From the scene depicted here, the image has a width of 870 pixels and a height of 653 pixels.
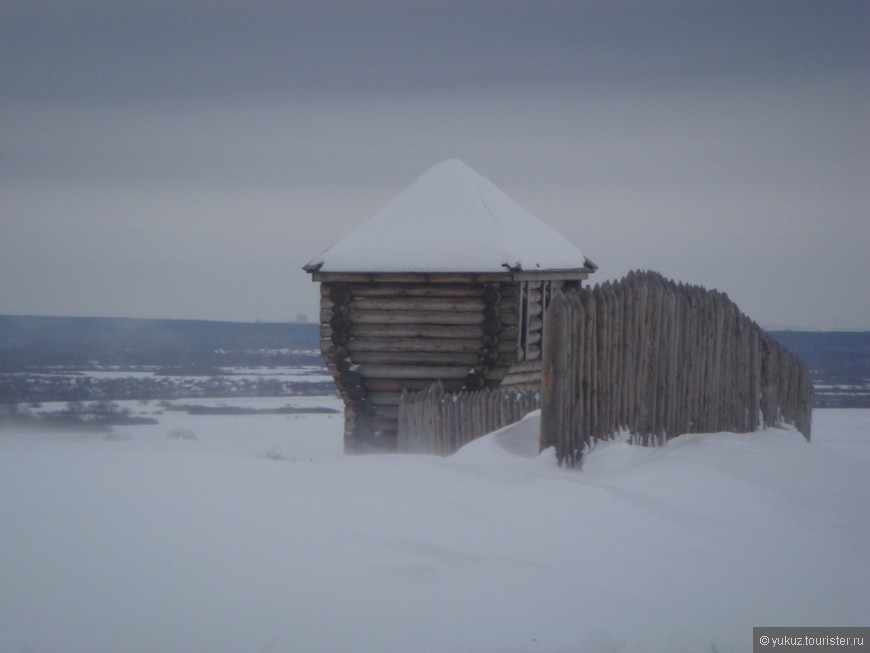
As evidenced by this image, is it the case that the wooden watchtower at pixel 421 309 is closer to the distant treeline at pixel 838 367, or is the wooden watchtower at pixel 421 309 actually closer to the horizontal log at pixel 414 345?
the horizontal log at pixel 414 345

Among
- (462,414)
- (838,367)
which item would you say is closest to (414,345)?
(462,414)

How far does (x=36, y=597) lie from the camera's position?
363 centimetres

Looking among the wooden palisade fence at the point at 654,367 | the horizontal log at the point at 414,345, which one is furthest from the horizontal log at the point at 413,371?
the wooden palisade fence at the point at 654,367

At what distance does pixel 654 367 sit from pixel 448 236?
27.1 ft

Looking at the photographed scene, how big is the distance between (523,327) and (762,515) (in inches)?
402

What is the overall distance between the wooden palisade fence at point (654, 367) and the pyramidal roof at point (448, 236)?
6.50 meters

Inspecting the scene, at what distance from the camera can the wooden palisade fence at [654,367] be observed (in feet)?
25.6

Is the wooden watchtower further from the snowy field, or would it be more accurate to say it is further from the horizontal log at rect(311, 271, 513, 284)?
the snowy field

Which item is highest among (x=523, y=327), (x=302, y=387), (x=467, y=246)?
(x=467, y=246)

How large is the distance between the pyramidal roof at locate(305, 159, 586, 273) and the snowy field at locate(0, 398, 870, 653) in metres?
8.79

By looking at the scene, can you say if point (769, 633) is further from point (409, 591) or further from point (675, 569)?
point (409, 591)

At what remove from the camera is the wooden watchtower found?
15.4 m

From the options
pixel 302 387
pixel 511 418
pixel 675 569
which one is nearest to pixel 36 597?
pixel 675 569

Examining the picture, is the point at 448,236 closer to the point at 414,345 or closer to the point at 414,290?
the point at 414,290
